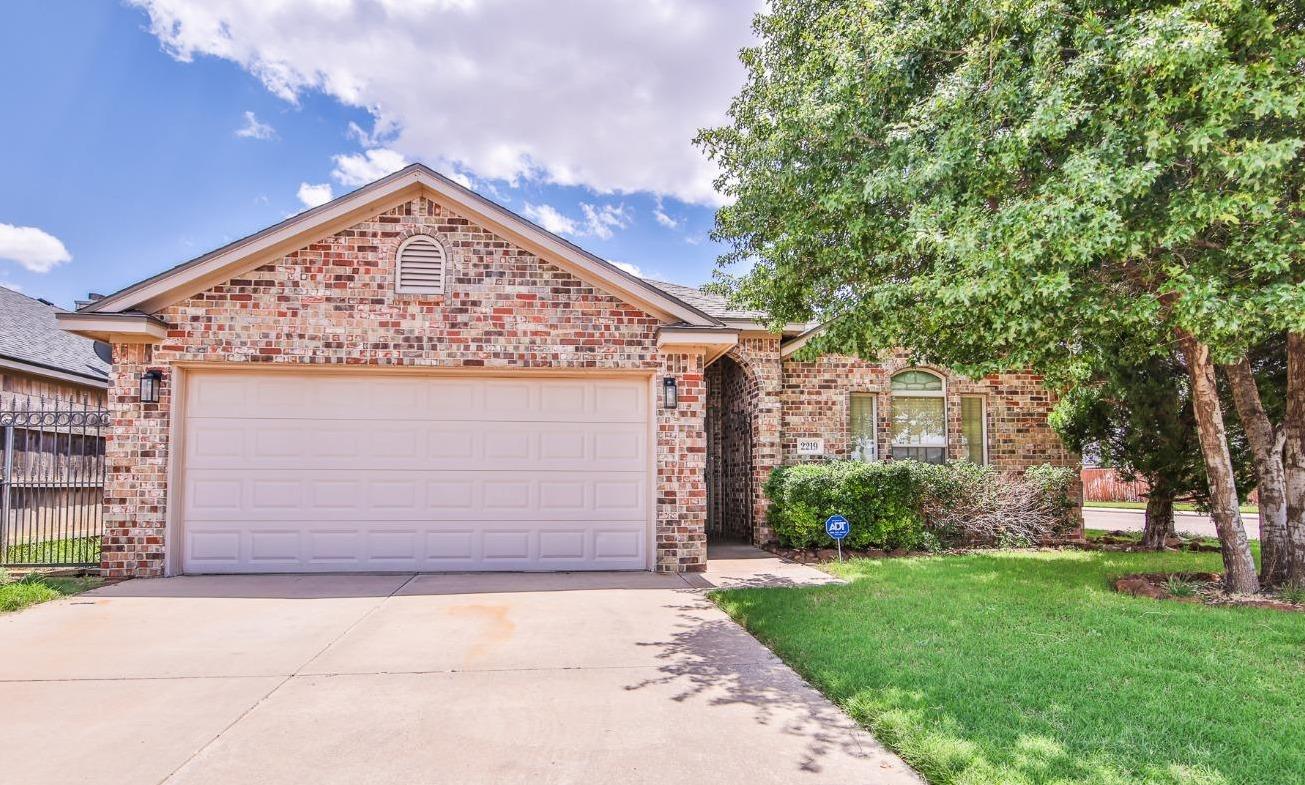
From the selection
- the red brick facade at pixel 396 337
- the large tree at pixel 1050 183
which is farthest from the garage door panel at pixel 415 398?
the large tree at pixel 1050 183

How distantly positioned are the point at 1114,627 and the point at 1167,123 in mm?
4051

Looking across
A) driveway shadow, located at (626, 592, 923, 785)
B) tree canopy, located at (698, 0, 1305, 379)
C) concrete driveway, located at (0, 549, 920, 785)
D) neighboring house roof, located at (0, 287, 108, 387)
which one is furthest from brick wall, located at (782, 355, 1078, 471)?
neighboring house roof, located at (0, 287, 108, 387)

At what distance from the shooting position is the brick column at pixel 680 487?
9.02 metres

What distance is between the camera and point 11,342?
42.7 ft

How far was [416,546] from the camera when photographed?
8992 mm

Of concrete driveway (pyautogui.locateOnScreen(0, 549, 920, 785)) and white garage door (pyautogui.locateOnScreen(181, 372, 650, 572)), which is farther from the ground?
white garage door (pyautogui.locateOnScreen(181, 372, 650, 572))

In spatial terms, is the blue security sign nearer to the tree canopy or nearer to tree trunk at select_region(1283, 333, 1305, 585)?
the tree canopy

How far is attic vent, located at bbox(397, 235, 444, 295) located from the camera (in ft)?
29.1

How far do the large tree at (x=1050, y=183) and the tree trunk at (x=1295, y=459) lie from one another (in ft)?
0.08

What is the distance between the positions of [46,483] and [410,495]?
19.9 feet

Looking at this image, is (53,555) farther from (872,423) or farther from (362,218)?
(872,423)

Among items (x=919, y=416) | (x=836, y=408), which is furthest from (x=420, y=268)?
(x=919, y=416)

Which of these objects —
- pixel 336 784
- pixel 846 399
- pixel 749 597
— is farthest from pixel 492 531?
pixel 846 399

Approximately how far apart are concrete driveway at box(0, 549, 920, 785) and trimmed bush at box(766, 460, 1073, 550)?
12.5 ft
